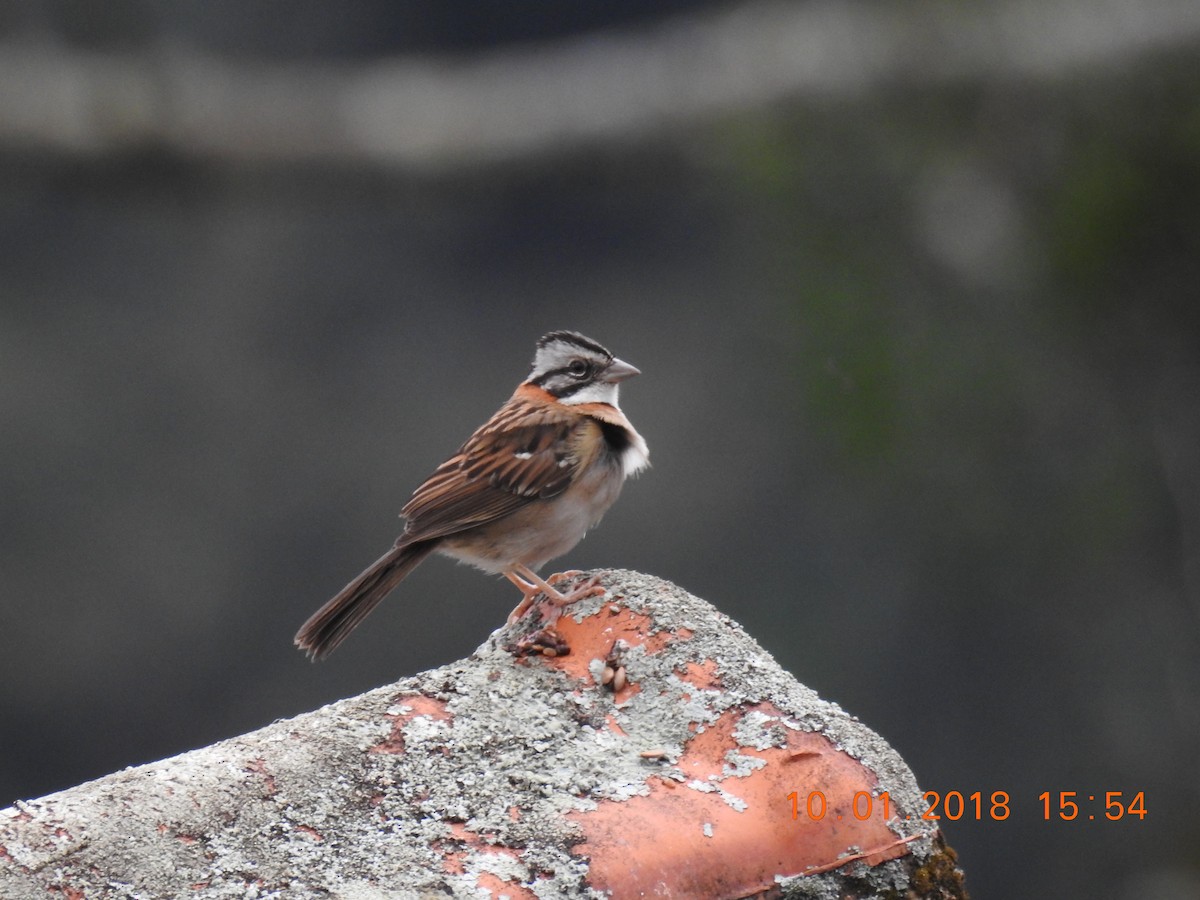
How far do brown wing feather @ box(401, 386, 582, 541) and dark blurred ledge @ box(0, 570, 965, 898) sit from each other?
4.92ft

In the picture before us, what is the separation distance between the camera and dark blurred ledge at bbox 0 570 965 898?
1.95 metres

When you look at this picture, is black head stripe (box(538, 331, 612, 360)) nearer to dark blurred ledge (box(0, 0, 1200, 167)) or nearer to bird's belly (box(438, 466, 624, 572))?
bird's belly (box(438, 466, 624, 572))

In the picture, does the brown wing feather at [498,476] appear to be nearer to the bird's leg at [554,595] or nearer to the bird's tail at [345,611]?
the bird's tail at [345,611]

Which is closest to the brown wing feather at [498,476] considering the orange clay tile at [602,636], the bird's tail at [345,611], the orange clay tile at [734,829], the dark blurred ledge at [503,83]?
the bird's tail at [345,611]

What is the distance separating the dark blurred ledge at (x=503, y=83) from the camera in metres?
8.12

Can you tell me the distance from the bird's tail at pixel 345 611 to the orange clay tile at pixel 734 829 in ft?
5.29

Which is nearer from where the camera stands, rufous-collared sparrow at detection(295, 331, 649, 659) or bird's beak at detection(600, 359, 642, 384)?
rufous-collared sparrow at detection(295, 331, 649, 659)

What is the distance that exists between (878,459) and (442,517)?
13.1ft

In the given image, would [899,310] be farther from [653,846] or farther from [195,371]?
[653,846]

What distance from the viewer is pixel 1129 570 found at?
8031mm

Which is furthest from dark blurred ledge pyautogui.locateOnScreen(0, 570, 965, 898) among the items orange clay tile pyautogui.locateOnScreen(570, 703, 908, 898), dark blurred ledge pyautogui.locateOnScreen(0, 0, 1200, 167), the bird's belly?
dark blurred ledge pyautogui.locateOnScreen(0, 0, 1200, 167)

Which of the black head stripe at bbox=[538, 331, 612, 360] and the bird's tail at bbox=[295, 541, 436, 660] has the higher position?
the black head stripe at bbox=[538, 331, 612, 360]

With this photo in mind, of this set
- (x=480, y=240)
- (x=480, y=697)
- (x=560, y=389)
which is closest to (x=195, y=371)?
(x=480, y=240)

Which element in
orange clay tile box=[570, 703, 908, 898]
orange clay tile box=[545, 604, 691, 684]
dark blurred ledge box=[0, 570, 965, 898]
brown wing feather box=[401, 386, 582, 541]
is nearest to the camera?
dark blurred ledge box=[0, 570, 965, 898]
